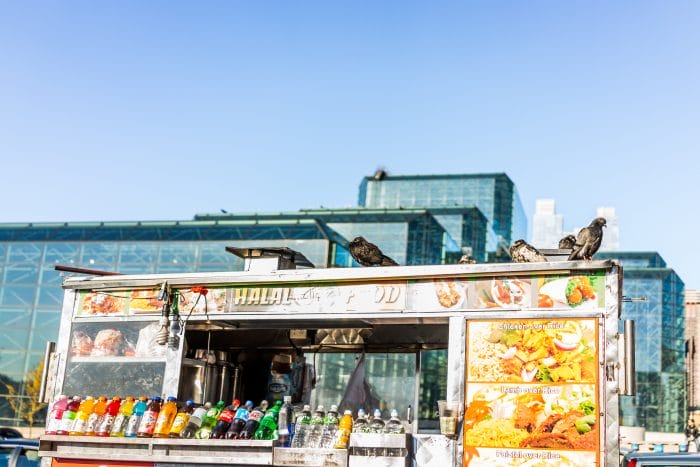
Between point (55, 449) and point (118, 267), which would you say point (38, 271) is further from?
point (55, 449)

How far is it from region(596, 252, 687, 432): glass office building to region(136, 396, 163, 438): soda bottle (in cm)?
6094

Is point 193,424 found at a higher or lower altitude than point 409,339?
lower

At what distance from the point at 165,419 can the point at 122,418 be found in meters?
0.61

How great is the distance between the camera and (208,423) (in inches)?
350

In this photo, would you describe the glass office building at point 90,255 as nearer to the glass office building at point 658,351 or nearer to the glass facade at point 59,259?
the glass facade at point 59,259

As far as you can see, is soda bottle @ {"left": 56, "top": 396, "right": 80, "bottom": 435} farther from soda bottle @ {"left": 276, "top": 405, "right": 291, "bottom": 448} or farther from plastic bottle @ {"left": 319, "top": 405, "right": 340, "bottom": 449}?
plastic bottle @ {"left": 319, "top": 405, "right": 340, "bottom": 449}

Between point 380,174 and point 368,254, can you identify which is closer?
point 368,254

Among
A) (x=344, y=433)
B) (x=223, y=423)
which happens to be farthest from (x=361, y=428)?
(x=223, y=423)

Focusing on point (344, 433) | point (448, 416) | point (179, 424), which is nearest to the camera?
point (448, 416)

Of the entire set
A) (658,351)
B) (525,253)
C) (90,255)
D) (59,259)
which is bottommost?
(525,253)

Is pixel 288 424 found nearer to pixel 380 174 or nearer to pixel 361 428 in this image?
pixel 361 428

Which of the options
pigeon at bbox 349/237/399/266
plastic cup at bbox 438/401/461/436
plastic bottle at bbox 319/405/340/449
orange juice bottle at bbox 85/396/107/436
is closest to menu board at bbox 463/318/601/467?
plastic cup at bbox 438/401/461/436

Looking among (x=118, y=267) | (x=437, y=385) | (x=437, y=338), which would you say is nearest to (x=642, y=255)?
(x=437, y=385)

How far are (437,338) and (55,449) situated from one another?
15.5 feet
